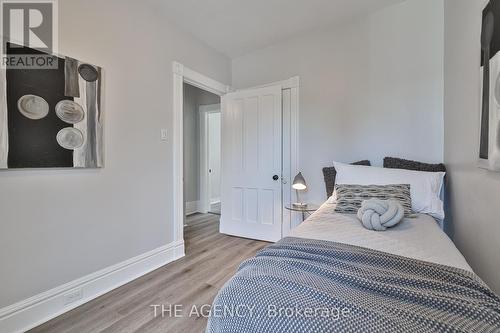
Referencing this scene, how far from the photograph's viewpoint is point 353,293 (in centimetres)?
76

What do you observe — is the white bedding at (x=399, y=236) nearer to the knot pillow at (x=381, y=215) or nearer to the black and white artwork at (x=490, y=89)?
the knot pillow at (x=381, y=215)

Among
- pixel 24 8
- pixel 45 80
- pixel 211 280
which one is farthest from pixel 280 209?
pixel 24 8

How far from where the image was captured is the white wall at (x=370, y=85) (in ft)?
7.63

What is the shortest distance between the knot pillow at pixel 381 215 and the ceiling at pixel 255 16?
82.1 inches

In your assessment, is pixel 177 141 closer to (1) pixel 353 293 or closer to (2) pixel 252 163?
(2) pixel 252 163

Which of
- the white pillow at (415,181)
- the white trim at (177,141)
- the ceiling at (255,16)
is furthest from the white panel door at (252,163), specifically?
the white pillow at (415,181)

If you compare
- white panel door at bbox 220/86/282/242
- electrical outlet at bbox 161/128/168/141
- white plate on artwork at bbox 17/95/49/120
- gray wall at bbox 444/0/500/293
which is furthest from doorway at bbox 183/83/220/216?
gray wall at bbox 444/0/500/293

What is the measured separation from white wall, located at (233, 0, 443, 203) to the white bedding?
1.05 m

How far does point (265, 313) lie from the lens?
708 millimetres

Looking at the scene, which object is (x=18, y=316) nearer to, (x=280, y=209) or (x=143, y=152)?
(x=143, y=152)

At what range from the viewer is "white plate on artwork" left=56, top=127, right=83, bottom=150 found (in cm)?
170

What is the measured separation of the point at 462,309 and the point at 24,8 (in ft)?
9.11

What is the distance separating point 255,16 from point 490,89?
2.20 meters

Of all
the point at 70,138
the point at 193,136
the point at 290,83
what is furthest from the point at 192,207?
the point at 70,138
